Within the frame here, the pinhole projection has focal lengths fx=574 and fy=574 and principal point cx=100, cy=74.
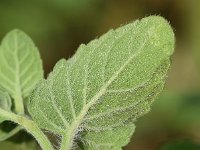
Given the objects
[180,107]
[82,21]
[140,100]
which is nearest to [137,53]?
[140,100]

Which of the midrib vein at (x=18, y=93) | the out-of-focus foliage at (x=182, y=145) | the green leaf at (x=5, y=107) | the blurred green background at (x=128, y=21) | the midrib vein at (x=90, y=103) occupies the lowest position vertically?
the midrib vein at (x=90, y=103)

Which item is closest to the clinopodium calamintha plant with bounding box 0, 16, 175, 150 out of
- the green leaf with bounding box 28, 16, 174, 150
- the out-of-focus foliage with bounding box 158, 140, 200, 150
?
the green leaf with bounding box 28, 16, 174, 150

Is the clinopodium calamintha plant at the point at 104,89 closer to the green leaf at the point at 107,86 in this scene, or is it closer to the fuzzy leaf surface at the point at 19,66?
the green leaf at the point at 107,86

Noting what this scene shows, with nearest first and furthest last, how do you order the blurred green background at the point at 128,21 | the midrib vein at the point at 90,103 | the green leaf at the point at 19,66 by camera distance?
the midrib vein at the point at 90,103 → the green leaf at the point at 19,66 → the blurred green background at the point at 128,21

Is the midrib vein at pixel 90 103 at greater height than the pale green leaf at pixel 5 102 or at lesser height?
lesser

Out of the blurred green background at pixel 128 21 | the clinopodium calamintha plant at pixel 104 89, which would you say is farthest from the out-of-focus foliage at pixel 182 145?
the blurred green background at pixel 128 21

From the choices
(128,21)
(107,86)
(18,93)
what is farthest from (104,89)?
(128,21)

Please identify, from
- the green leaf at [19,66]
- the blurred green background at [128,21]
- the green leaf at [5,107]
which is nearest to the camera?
the green leaf at [5,107]
